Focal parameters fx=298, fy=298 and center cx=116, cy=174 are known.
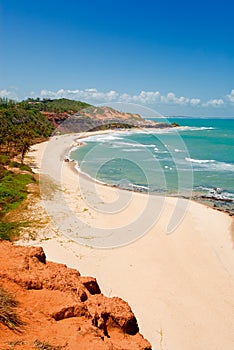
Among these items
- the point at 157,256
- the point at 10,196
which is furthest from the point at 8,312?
the point at 10,196

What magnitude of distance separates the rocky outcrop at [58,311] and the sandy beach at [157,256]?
13.3 ft

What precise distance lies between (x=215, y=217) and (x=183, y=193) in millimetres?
7609

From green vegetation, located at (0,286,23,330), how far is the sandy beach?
6199mm

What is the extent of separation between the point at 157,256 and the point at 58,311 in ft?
36.7

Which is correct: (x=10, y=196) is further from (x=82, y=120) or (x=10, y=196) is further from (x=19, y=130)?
(x=82, y=120)

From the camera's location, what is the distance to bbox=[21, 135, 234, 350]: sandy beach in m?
11.3

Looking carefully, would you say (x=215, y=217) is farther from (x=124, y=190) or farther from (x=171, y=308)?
(x=171, y=308)

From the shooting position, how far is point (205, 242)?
19.5 meters

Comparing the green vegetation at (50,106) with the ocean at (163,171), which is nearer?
the ocean at (163,171)

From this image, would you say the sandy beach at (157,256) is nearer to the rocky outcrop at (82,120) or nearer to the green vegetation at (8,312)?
the green vegetation at (8,312)

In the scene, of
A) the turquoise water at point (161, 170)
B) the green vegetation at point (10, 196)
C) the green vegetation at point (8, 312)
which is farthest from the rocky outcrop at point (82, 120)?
the green vegetation at point (8, 312)

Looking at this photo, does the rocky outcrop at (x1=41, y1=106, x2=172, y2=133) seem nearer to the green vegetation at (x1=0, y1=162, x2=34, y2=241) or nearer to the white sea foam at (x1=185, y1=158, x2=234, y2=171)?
the white sea foam at (x1=185, y1=158, x2=234, y2=171)

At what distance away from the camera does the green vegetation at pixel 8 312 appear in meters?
5.34

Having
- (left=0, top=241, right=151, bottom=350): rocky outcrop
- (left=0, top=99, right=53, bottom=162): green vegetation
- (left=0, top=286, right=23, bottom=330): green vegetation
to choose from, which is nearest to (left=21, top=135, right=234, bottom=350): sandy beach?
A: (left=0, top=241, right=151, bottom=350): rocky outcrop
